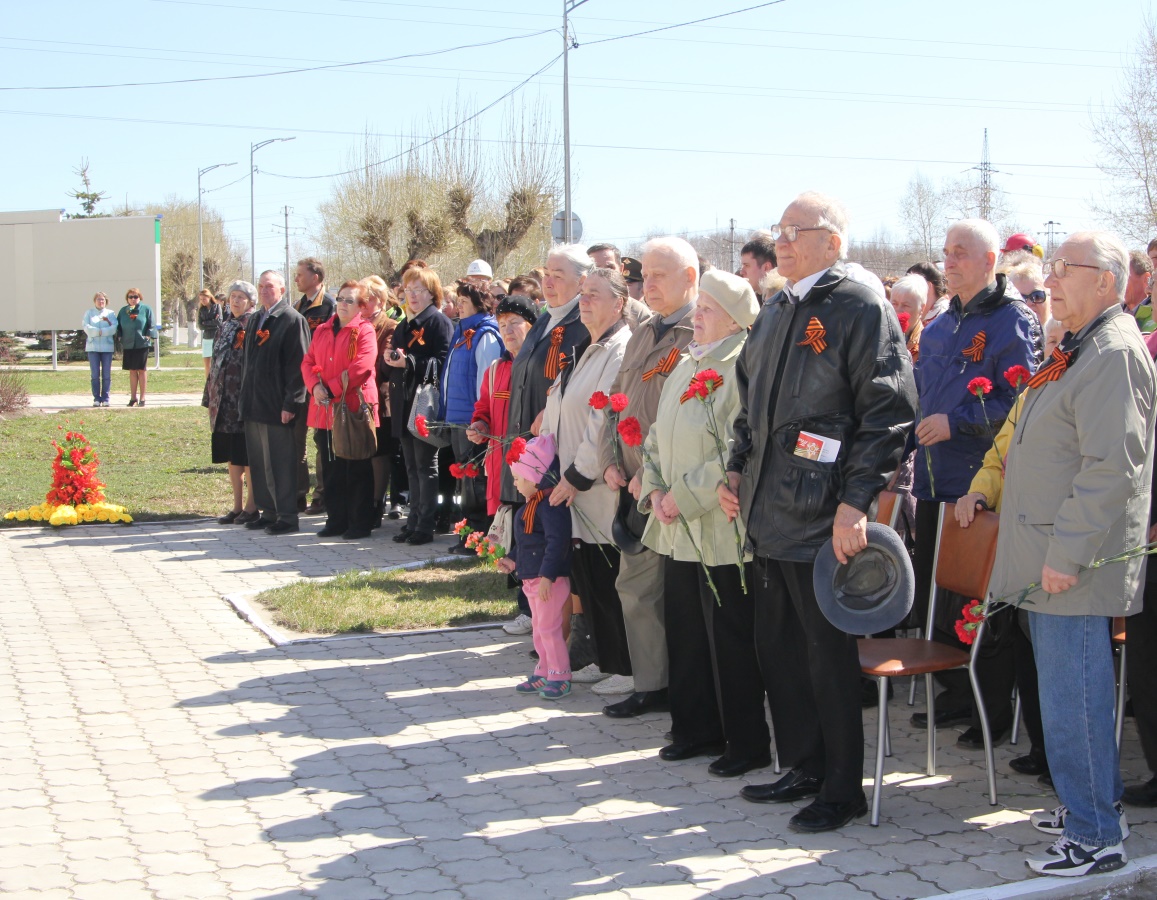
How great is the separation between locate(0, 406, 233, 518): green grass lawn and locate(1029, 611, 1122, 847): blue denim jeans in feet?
31.4

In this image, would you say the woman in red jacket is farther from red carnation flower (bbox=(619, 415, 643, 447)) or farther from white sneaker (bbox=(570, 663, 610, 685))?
red carnation flower (bbox=(619, 415, 643, 447))

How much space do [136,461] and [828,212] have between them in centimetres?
1292

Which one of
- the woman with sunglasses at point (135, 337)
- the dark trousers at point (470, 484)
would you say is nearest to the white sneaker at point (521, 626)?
the dark trousers at point (470, 484)

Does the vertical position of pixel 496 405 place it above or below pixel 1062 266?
below

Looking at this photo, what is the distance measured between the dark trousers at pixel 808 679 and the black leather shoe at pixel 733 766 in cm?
23

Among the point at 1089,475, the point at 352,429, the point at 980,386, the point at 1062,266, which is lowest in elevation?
the point at 352,429

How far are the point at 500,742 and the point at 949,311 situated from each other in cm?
290

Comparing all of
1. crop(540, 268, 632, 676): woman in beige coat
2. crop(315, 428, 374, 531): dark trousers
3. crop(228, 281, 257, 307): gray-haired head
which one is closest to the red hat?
crop(540, 268, 632, 676): woman in beige coat

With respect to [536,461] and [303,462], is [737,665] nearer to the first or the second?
[536,461]

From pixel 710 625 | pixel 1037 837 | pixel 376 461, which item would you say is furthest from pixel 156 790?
pixel 376 461

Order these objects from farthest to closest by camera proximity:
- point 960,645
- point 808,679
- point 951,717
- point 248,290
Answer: point 248,290 → point 951,717 → point 960,645 → point 808,679

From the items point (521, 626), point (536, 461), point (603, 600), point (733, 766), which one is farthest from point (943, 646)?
point (521, 626)

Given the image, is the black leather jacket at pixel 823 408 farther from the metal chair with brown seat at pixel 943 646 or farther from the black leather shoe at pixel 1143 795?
the black leather shoe at pixel 1143 795

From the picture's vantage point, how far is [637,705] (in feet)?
19.2
